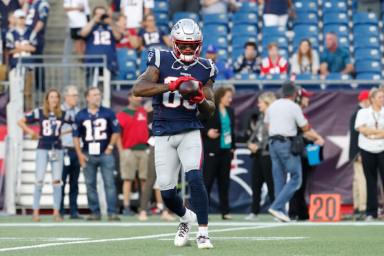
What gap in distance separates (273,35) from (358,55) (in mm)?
1489

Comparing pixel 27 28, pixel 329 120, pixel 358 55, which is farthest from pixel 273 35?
pixel 27 28

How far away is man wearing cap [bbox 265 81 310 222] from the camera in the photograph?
14.7 m

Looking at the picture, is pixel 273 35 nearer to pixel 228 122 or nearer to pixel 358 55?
pixel 358 55

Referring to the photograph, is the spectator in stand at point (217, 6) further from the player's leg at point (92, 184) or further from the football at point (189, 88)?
the football at point (189, 88)

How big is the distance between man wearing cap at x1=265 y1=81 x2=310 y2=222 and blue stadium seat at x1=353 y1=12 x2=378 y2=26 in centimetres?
588

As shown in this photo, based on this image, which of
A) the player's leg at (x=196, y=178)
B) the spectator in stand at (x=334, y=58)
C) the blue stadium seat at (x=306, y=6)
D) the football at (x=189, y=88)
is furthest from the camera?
the blue stadium seat at (x=306, y=6)

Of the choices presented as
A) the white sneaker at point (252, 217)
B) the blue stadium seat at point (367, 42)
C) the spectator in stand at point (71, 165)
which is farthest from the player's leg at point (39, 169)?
the blue stadium seat at point (367, 42)

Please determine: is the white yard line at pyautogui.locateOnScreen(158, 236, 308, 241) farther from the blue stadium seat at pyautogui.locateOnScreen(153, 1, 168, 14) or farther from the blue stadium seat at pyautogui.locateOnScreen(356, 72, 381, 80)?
the blue stadium seat at pyautogui.locateOnScreen(153, 1, 168, 14)

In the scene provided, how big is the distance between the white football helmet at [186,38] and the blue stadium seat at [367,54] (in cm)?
1072

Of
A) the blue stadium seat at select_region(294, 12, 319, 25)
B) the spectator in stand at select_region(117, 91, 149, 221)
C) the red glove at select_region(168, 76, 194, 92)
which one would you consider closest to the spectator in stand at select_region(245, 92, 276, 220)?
the spectator in stand at select_region(117, 91, 149, 221)

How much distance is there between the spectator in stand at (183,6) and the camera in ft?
70.2

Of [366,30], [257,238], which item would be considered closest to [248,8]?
[366,30]

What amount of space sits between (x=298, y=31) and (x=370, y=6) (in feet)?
6.22

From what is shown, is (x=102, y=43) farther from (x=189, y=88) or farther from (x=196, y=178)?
(x=189, y=88)
